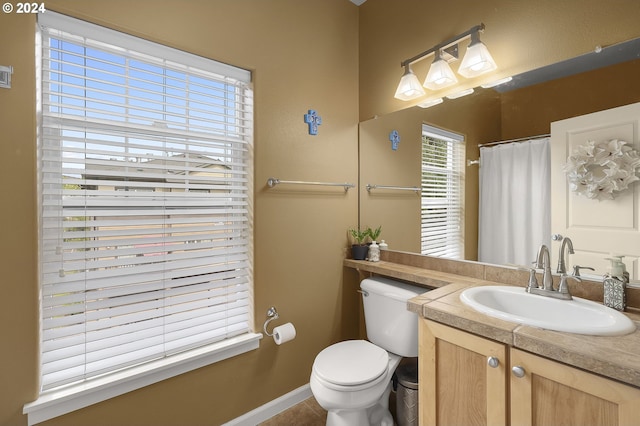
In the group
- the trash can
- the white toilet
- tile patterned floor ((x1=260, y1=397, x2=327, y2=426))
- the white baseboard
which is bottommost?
tile patterned floor ((x1=260, y1=397, x2=327, y2=426))

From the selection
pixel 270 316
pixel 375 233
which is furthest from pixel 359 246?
pixel 270 316

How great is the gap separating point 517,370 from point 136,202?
1609 millimetres

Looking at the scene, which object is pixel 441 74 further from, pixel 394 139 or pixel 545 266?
pixel 545 266

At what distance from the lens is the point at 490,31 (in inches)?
61.6

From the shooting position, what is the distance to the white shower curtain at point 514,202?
1.42 meters

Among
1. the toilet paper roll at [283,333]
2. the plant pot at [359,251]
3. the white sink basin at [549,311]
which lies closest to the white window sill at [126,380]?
the toilet paper roll at [283,333]

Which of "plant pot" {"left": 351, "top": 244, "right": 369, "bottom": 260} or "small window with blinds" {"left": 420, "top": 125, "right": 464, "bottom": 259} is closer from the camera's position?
"small window with blinds" {"left": 420, "top": 125, "right": 464, "bottom": 259}

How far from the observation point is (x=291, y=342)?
1.91m

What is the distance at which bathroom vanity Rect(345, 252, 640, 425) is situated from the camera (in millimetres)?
830

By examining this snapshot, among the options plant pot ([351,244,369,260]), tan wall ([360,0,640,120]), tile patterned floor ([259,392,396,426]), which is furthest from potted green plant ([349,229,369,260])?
tile patterned floor ([259,392,396,426])

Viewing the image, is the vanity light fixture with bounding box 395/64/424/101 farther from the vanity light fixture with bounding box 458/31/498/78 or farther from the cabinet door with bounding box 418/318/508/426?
the cabinet door with bounding box 418/318/508/426

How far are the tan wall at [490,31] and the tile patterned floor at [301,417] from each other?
6.42 ft

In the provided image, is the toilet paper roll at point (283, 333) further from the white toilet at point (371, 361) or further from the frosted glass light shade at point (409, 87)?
the frosted glass light shade at point (409, 87)

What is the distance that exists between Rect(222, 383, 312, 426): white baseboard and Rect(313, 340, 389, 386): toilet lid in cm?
49
